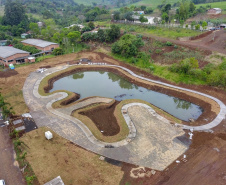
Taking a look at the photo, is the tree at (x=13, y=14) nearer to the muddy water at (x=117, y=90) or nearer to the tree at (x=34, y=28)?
the tree at (x=34, y=28)

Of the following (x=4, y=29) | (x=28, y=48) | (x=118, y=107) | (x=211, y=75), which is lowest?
(x=118, y=107)

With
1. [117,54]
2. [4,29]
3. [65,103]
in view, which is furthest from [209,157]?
[4,29]

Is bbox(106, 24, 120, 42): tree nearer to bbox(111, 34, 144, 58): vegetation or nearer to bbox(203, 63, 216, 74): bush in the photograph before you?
bbox(111, 34, 144, 58): vegetation

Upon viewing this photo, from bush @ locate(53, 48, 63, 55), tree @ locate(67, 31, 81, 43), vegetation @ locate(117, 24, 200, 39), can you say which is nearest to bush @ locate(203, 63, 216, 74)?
vegetation @ locate(117, 24, 200, 39)

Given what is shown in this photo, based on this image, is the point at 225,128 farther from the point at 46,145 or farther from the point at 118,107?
the point at 46,145

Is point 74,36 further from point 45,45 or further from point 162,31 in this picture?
point 162,31

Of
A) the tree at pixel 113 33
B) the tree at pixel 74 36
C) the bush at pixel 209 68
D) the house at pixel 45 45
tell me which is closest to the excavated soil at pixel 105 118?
the bush at pixel 209 68
